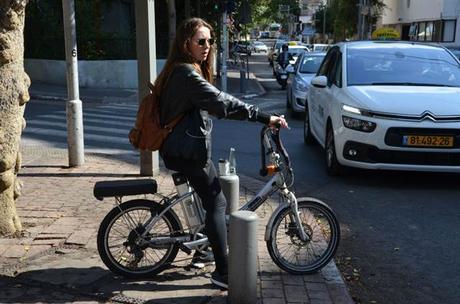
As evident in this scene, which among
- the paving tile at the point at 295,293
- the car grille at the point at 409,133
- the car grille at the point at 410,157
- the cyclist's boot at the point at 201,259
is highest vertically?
the car grille at the point at 409,133

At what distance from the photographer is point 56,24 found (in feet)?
71.9

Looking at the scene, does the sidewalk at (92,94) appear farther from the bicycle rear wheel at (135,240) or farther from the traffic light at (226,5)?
the bicycle rear wheel at (135,240)

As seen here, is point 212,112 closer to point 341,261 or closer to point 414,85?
point 341,261

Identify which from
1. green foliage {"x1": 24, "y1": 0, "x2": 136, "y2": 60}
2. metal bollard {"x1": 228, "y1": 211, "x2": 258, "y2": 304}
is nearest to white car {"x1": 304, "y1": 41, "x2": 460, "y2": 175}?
metal bollard {"x1": 228, "y1": 211, "x2": 258, "y2": 304}

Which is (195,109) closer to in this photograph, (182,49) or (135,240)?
(182,49)

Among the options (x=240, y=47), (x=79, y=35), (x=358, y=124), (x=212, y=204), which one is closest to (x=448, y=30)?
(x=240, y=47)

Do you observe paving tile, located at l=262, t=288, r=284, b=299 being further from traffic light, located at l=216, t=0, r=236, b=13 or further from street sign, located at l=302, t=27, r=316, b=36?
street sign, located at l=302, t=27, r=316, b=36

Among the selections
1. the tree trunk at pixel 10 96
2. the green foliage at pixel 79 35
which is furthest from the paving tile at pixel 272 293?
the green foliage at pixel 79 35

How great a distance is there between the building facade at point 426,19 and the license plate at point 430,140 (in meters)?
25.6

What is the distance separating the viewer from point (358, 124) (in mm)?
7191

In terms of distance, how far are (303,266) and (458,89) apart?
439cm

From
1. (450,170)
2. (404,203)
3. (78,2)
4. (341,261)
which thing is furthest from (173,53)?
(78,2)

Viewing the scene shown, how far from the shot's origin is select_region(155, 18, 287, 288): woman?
3740 mm

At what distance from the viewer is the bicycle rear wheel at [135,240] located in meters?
4.14
